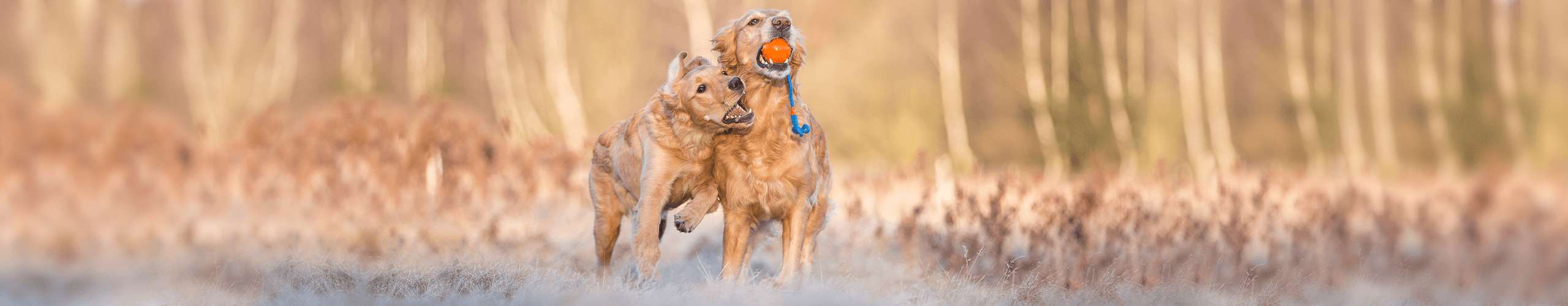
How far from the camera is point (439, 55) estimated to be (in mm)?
15172

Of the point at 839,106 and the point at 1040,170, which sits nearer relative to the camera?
the point at 1040,170

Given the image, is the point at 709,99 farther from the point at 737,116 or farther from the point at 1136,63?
the point at 1136,63

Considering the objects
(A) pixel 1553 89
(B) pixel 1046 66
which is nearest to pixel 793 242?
(B) pixel 1046 66

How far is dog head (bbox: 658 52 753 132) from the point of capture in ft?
17.1

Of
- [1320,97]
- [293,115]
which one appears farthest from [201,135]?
[1320,97]

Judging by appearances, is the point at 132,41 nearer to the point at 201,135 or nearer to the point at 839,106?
the point at 201,135

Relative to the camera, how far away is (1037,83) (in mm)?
15570

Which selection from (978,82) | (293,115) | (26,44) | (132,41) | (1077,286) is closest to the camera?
(1077,286)

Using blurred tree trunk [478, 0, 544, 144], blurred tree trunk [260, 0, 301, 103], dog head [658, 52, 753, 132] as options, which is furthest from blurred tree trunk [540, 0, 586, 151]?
dog head [658, 52, 753, 132]

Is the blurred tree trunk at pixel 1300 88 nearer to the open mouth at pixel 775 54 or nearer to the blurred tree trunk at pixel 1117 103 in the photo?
the blurred tree trunk at pixel 1117 103

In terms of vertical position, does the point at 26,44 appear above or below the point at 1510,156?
above

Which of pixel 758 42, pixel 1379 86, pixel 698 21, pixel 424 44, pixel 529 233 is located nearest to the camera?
pixel 758 42

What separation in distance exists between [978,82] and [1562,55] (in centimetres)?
735

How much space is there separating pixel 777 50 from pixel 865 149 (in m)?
12.2
